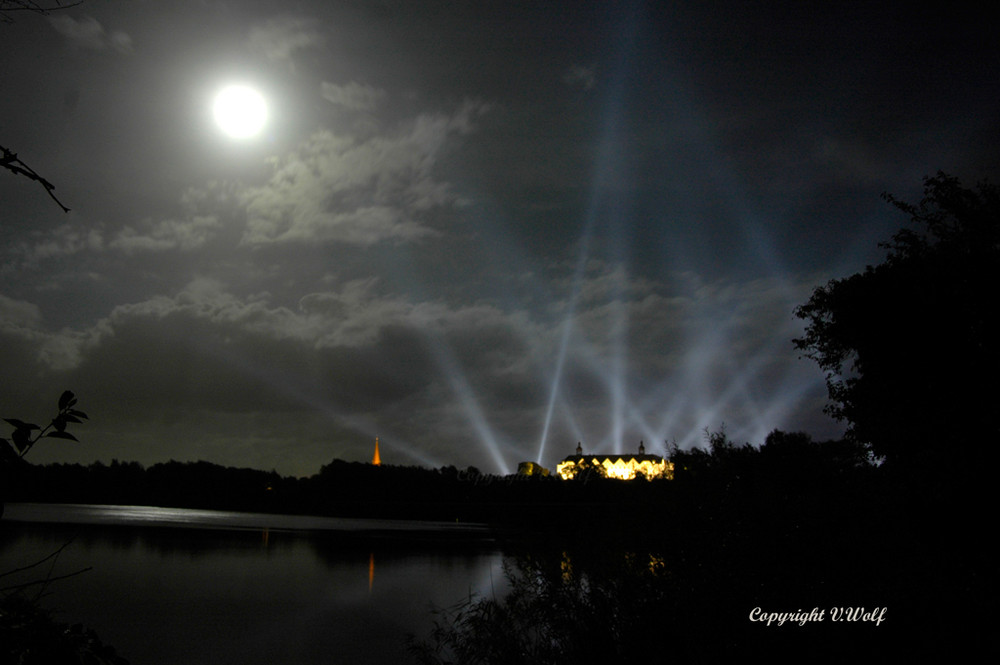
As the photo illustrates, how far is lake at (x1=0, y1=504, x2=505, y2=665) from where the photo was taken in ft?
97.9

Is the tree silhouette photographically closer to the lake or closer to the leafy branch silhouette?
the lake

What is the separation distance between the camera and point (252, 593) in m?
44.2

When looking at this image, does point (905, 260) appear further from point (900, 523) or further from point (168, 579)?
point (168, 579)

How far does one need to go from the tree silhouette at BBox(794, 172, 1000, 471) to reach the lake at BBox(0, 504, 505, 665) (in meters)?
16.1

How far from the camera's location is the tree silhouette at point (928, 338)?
20281 millimetres

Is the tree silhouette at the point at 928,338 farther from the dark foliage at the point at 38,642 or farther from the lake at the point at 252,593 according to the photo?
the dark foliage at the point at 38,642

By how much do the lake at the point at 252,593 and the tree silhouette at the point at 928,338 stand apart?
16078mm

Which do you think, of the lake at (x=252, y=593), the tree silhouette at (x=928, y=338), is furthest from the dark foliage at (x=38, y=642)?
the tree silhouette at (x=928, y=338)

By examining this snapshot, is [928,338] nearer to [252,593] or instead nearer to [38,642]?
[38,642]

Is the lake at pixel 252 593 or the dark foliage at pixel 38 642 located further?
the lake at pixel 252 593

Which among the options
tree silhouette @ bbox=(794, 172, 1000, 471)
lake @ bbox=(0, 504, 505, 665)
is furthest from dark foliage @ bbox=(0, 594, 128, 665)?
tree silhouette @ bbox=(794, 172, 1000, 471)

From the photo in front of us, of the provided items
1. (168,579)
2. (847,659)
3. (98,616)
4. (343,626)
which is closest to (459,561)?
(168,579)

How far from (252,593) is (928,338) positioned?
4191 cm

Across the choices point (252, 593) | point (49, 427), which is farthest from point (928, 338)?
point (252, 593)
